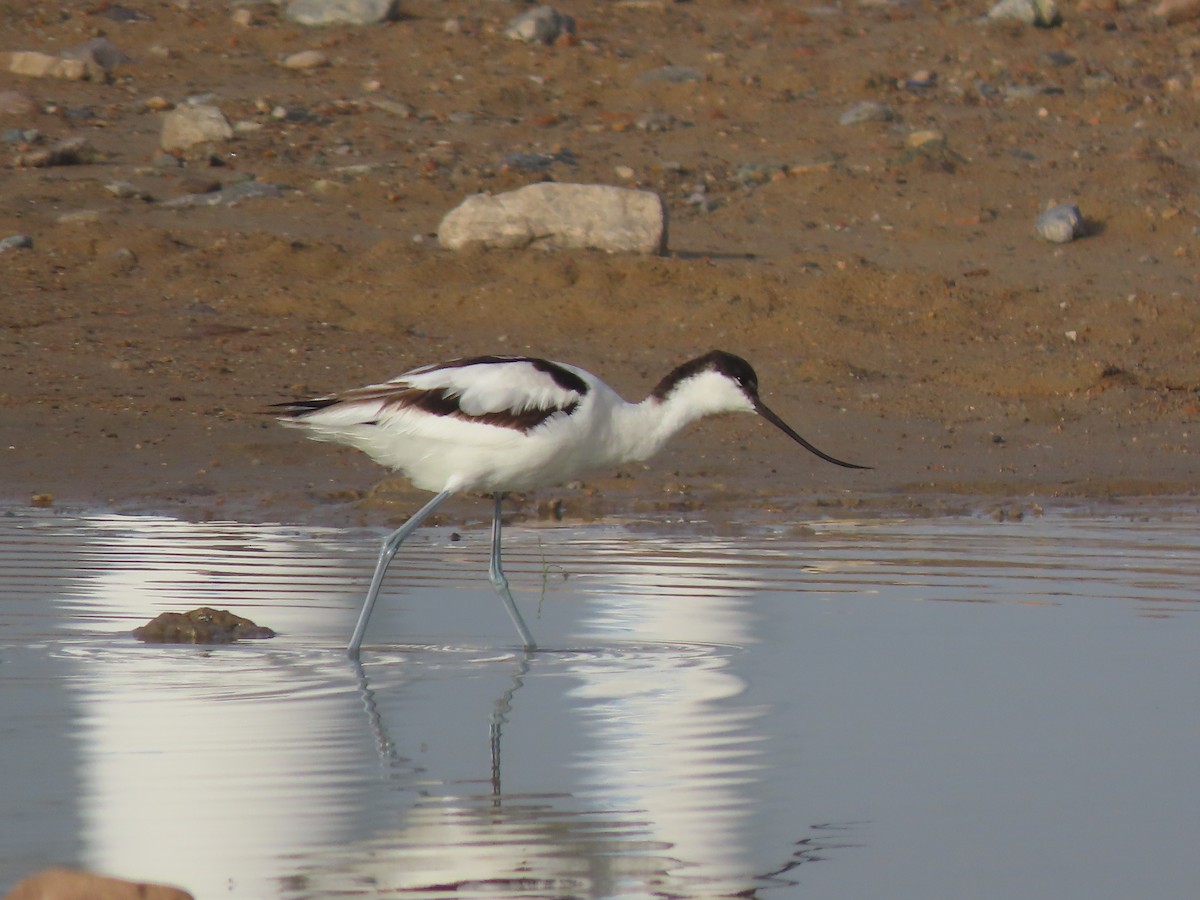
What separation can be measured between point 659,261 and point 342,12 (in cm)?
468

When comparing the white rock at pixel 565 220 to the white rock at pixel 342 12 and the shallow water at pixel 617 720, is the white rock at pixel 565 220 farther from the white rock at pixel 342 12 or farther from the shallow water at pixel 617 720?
the shallow water at pixel 617 720

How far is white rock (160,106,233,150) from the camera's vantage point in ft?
43.8

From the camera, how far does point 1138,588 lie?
692 cm

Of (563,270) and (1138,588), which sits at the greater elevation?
(563,270)

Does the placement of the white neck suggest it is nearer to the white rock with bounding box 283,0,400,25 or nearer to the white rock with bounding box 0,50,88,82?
the white rock with bounding box 0,50,88,82

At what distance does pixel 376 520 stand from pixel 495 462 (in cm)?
236

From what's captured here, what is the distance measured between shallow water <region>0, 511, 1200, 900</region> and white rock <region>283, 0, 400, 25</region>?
26.8 ft

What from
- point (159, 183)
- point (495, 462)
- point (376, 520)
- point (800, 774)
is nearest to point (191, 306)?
point (159, 183)

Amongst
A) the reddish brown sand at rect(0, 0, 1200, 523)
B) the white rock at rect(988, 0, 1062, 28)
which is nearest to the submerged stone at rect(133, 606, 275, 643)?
the reddish brown sand at rect(0, 0, 1200, 523)

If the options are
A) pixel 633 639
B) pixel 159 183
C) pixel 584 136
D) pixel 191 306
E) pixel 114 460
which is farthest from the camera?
pixel 584 136

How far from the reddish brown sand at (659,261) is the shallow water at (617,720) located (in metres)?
1.73

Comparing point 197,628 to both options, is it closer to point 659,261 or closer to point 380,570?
point 380,570

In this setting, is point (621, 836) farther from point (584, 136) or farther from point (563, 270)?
point (584, 136)

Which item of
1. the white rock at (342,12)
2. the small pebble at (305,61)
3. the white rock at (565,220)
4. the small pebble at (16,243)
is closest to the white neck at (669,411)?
the white rock at (565,220)
